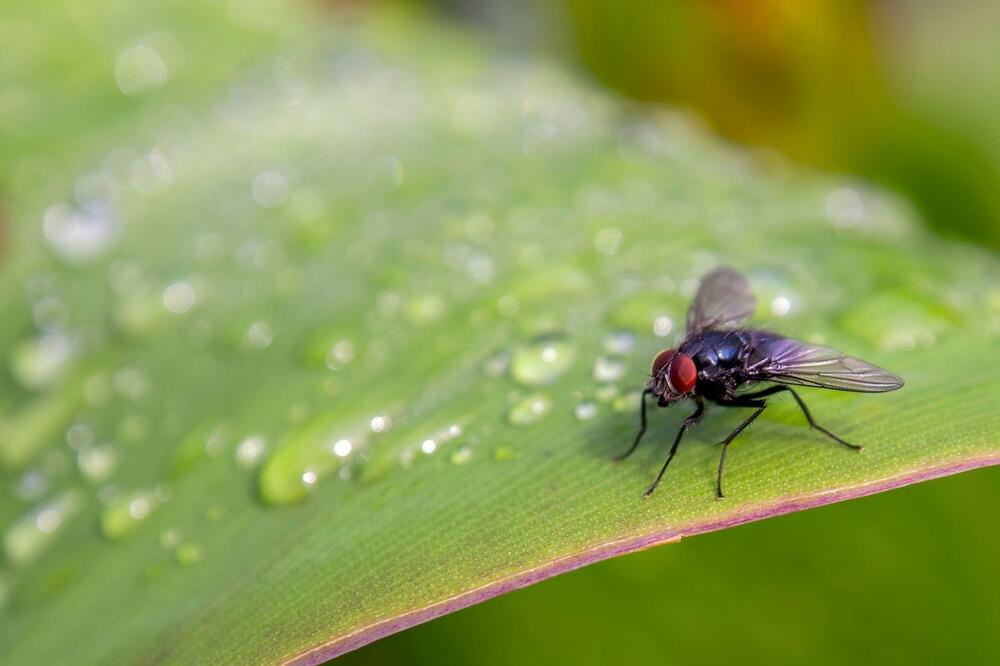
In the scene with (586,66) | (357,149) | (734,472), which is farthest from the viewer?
(586,66)

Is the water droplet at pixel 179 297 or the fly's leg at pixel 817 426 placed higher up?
the fly's leg at pixel 817 426

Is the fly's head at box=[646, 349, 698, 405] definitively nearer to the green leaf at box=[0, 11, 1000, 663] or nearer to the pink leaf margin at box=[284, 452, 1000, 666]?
the green leaf at box=[0, 11, 1000, 663]

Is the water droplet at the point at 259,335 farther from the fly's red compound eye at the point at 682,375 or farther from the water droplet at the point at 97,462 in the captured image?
the fly's red compound eye at the point at 682,375

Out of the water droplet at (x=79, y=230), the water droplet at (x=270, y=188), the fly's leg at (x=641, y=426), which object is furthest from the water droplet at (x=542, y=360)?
the water droplet at (x=79, y=230)

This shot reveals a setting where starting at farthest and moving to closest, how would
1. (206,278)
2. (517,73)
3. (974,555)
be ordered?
(517,73) < (206,278) < (974,555)

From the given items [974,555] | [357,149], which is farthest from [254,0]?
[974,555]

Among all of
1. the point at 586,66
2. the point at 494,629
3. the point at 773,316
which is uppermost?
the point at 773,316

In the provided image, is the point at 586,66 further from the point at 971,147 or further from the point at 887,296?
the point at 887,296
